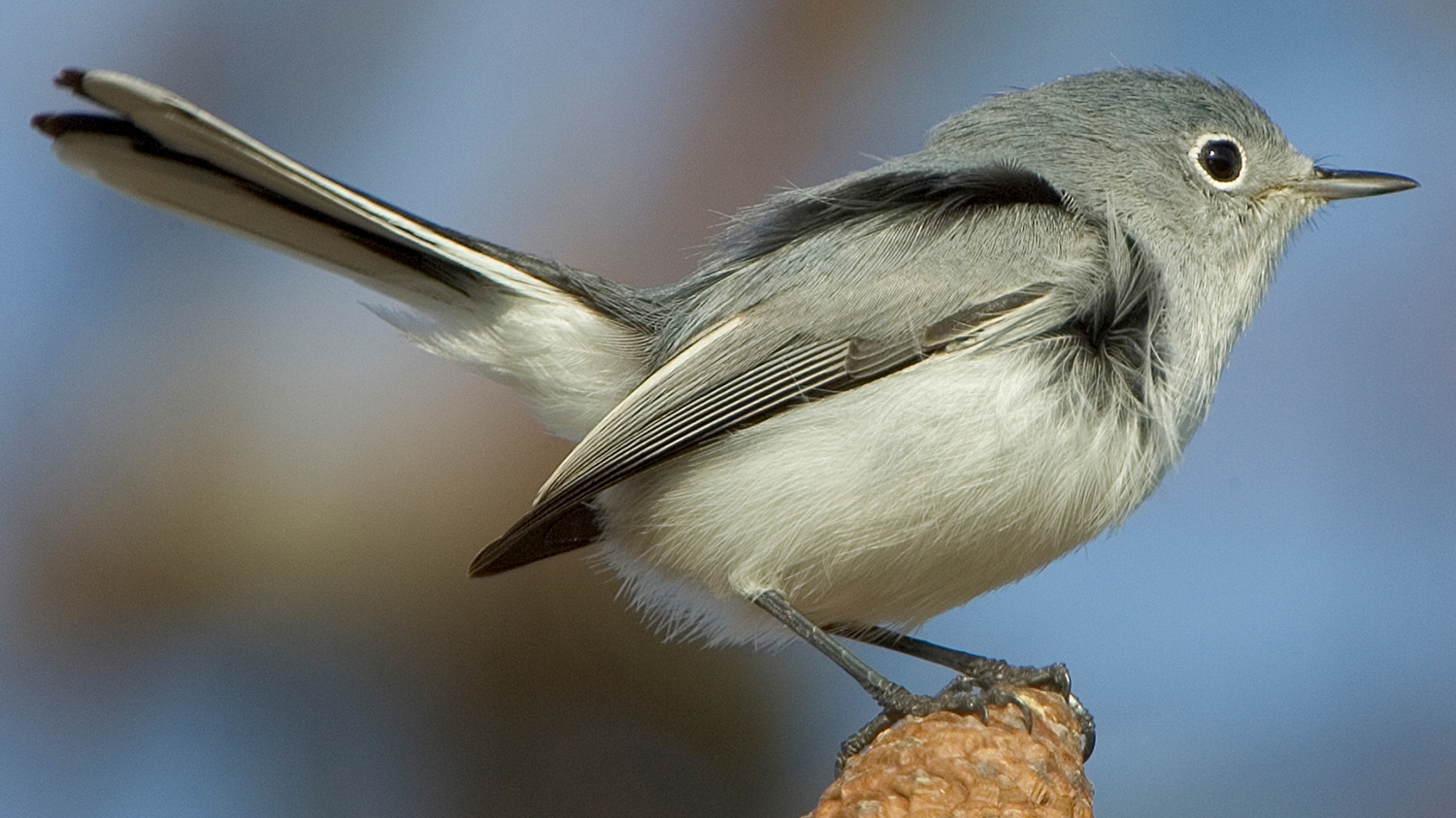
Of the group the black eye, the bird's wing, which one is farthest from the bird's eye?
the bird's wing

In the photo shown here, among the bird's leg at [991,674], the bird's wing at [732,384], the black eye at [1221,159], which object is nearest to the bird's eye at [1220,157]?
the black eye at [1221,159]

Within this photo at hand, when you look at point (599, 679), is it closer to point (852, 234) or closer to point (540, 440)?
point (540, 440)

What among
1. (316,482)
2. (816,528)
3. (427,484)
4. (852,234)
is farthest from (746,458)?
(316,482)

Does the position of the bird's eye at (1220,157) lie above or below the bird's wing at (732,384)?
above

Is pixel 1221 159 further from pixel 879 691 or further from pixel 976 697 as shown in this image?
pixel 976 697

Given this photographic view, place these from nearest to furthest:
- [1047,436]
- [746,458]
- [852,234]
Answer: [1047,436] → [746,458] → [852,234]

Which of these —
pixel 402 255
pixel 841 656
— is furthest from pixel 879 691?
pixel 402 255

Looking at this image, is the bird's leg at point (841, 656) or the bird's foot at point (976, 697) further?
the bird's leg at point (841, 656)

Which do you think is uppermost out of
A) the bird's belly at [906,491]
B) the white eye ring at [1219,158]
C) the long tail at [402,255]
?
the white eye ring at [1219,158]

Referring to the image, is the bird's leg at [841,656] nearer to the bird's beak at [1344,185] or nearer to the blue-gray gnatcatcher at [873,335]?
the blue-gray gnatcatcher at [873,335]
